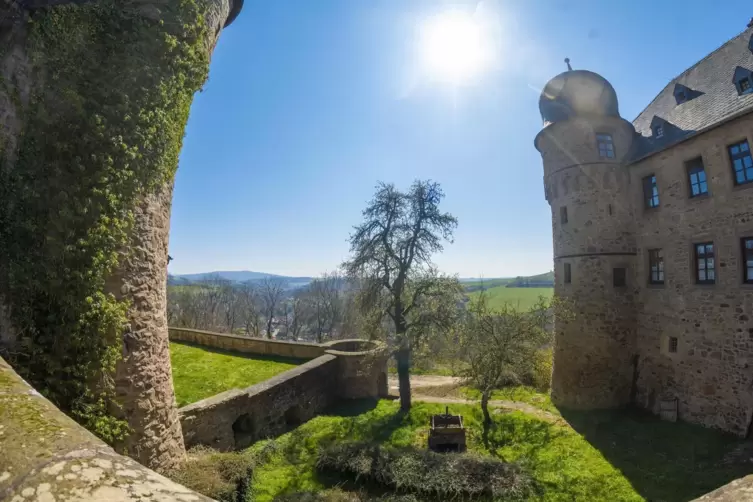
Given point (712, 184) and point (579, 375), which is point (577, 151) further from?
point (579, 375)

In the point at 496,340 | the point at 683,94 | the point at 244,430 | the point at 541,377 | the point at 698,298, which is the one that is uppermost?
the point at 683,94

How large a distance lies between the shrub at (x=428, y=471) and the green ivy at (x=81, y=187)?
17.9ft

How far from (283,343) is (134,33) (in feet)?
42.9

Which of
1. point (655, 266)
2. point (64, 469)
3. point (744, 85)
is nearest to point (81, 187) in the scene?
point (64, 469)

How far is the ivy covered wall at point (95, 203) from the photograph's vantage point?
4.49 meters

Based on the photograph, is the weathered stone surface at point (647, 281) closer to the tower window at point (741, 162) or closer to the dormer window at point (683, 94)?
the tower window at point (741, 162)

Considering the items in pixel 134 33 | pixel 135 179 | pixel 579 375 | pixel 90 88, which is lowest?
pixel 579 375

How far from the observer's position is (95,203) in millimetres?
4992

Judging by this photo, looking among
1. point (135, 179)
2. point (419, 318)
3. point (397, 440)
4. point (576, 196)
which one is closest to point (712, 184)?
point (576, 196)

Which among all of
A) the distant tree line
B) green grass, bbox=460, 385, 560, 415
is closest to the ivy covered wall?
green grass, bbox=460, 385, 560, 415

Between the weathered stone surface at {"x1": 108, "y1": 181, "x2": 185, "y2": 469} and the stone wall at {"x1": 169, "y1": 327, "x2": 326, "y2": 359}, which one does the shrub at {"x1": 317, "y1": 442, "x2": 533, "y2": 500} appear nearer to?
the weathered stone surface at {"x1": 108, "y1": 181, "x2": 185, "y2": 469}

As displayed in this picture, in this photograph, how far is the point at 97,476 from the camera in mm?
1628

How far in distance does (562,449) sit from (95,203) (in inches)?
514

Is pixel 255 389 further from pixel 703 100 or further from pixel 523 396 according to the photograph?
pixel 703 100
